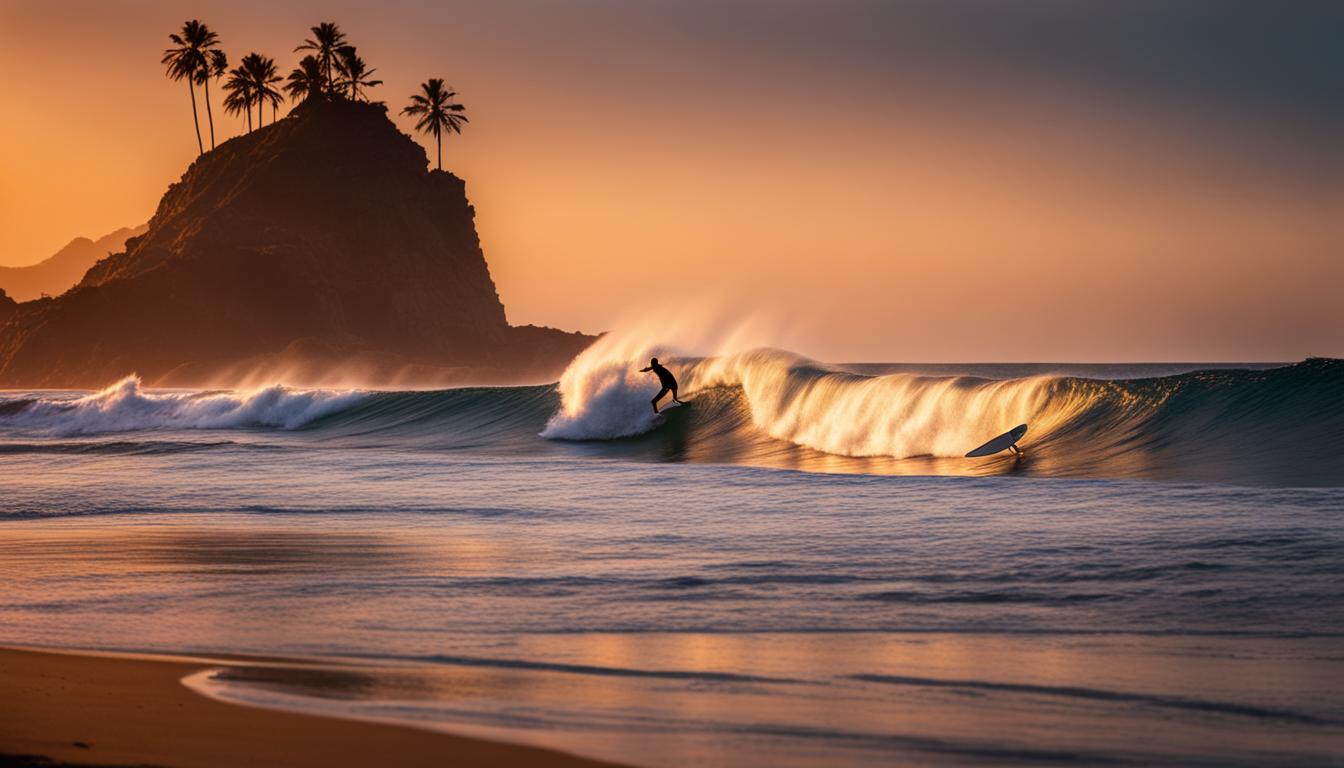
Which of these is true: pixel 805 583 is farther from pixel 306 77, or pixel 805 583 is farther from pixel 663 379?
pixel 306 77

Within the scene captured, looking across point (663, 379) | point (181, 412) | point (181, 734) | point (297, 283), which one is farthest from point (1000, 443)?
point (297, 283)

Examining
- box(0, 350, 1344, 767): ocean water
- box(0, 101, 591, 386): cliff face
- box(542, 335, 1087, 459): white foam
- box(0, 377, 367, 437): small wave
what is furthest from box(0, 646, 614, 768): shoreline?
box(0, 101, 591, 386): cliff face

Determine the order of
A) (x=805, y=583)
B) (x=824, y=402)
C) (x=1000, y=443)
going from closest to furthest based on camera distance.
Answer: (x=805, y=583) < (x=1000, y=443) < (x=824, y=402)

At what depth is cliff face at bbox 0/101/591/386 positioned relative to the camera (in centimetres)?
10062

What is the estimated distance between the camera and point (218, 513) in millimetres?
14281

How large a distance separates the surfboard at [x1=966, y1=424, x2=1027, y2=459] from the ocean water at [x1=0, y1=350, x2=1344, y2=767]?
0.48 meters

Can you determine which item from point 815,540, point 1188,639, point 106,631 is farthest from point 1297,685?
point 106,631

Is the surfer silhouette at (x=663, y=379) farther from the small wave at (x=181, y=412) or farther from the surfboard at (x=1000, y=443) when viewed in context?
the small wave at (x=181, y=412)

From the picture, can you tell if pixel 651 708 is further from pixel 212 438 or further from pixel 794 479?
pixel 212 438

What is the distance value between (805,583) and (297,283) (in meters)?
101

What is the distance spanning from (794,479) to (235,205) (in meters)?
101

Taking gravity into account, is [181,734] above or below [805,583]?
above

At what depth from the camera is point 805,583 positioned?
8.98 metres

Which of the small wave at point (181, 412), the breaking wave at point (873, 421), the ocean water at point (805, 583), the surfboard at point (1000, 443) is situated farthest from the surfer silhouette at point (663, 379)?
the small wave at point (181, 412)
